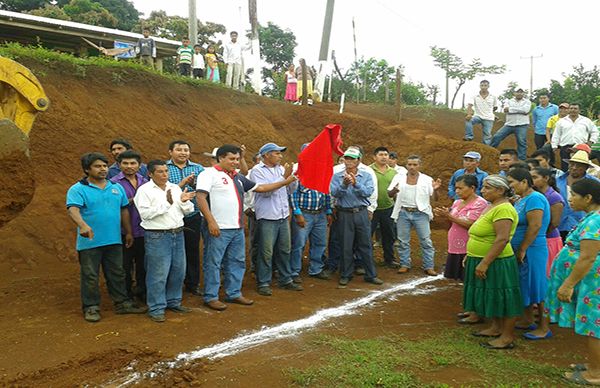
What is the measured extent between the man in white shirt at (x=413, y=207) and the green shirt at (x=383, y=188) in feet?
0.74

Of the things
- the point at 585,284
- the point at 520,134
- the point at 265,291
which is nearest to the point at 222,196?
the point at 265,291

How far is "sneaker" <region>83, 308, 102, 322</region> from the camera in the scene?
5074 mm

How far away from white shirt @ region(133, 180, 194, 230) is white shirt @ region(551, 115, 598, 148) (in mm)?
8093

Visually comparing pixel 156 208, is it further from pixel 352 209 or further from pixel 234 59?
pixel 234 59

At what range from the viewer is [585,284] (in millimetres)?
4098

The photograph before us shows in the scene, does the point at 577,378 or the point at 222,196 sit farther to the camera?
the point at 222,196

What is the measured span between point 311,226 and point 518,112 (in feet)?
23.6

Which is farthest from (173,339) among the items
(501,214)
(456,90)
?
(456,90)

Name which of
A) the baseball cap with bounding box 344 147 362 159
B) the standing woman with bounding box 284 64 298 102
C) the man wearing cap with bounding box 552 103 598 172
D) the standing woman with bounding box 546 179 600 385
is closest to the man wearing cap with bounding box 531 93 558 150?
the man wearing cap with bounding box 552 103 598 172

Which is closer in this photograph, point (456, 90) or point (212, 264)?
point (212, 264)

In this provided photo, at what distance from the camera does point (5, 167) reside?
4.73 meters

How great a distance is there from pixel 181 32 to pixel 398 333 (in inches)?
971

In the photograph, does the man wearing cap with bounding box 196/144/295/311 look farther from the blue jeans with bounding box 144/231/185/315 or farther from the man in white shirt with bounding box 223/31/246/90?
the man in white shirt with bounding box 223/31/246/90

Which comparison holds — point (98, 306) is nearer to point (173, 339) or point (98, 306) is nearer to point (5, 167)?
point (173, 339)
